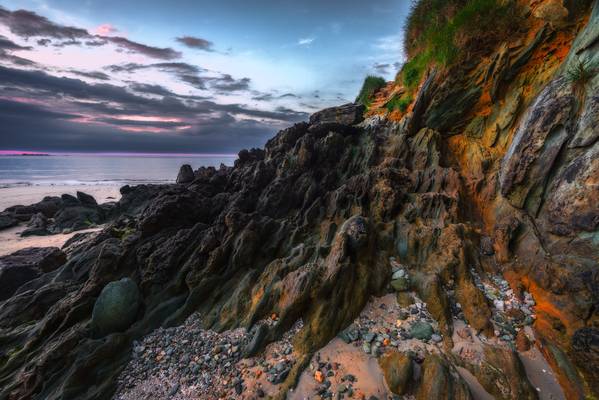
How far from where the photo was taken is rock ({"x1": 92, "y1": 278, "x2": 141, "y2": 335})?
9.16m

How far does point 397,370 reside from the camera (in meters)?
6.94

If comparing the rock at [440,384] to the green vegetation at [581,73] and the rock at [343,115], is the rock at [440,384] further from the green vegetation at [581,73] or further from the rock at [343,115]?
the rock at [343,115]

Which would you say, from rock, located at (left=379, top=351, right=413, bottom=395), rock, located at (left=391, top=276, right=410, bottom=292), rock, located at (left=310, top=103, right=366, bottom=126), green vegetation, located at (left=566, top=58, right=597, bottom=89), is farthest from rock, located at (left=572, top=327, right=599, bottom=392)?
rock, located at (left=310, top=103, right=366, bottom=126)

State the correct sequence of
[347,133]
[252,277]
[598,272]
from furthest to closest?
1. [347,133]
2. [252,277]
3. [598,272]

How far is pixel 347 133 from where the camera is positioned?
64.2ft

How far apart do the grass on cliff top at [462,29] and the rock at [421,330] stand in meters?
14.0

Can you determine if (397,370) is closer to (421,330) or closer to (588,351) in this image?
(421,330)

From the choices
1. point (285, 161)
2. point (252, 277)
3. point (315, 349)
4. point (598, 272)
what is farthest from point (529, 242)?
point (285, 161)

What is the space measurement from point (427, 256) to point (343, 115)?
54.9 feet

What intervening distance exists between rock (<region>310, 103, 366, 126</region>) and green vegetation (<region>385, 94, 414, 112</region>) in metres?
2.56

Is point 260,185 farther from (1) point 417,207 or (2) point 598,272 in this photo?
(2) point 598,272

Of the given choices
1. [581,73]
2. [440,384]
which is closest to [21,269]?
[440,384]

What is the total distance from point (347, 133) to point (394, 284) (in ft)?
42.5

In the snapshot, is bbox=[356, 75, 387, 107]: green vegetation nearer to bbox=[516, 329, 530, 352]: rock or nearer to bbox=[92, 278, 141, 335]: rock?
bbox=[516, 329, 530, 352]: rock
